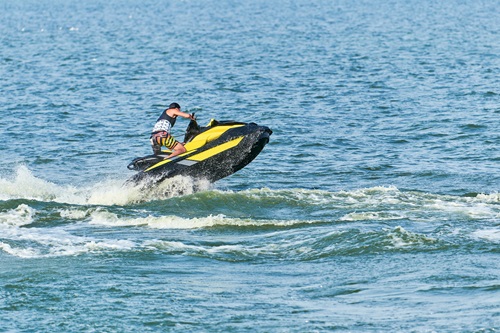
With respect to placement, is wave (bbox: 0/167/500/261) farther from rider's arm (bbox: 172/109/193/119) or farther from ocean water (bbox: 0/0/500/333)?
rider's arm (bbox: 172/109/193/119)

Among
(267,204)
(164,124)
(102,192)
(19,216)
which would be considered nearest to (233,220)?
(267,204)

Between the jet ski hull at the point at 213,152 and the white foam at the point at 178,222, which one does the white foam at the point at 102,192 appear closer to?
the jet ski hull at the point at 213,152

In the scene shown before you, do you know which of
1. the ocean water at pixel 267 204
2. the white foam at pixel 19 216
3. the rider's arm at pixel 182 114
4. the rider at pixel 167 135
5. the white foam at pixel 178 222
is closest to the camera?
the ocean water at pixel 267 204

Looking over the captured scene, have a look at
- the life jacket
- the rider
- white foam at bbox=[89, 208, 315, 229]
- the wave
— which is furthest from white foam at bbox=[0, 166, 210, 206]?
white foam at bbox=[89, 208, 315, 229]

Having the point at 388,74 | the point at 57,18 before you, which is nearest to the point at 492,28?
the point at 388,74

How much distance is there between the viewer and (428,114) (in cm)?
2922

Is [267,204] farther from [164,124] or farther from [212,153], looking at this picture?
[164,124]

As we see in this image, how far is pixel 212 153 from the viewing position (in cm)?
1870

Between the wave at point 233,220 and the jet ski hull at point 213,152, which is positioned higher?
the jet ski hull at point 213,152

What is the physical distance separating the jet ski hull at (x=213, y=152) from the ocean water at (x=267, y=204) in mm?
264

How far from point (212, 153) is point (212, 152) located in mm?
18

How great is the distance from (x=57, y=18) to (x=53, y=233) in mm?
78554

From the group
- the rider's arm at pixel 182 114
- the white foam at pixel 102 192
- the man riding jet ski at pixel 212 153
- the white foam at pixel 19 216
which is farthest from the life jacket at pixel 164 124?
the white foam at pixel 19 216

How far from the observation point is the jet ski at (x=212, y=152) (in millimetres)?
18688
